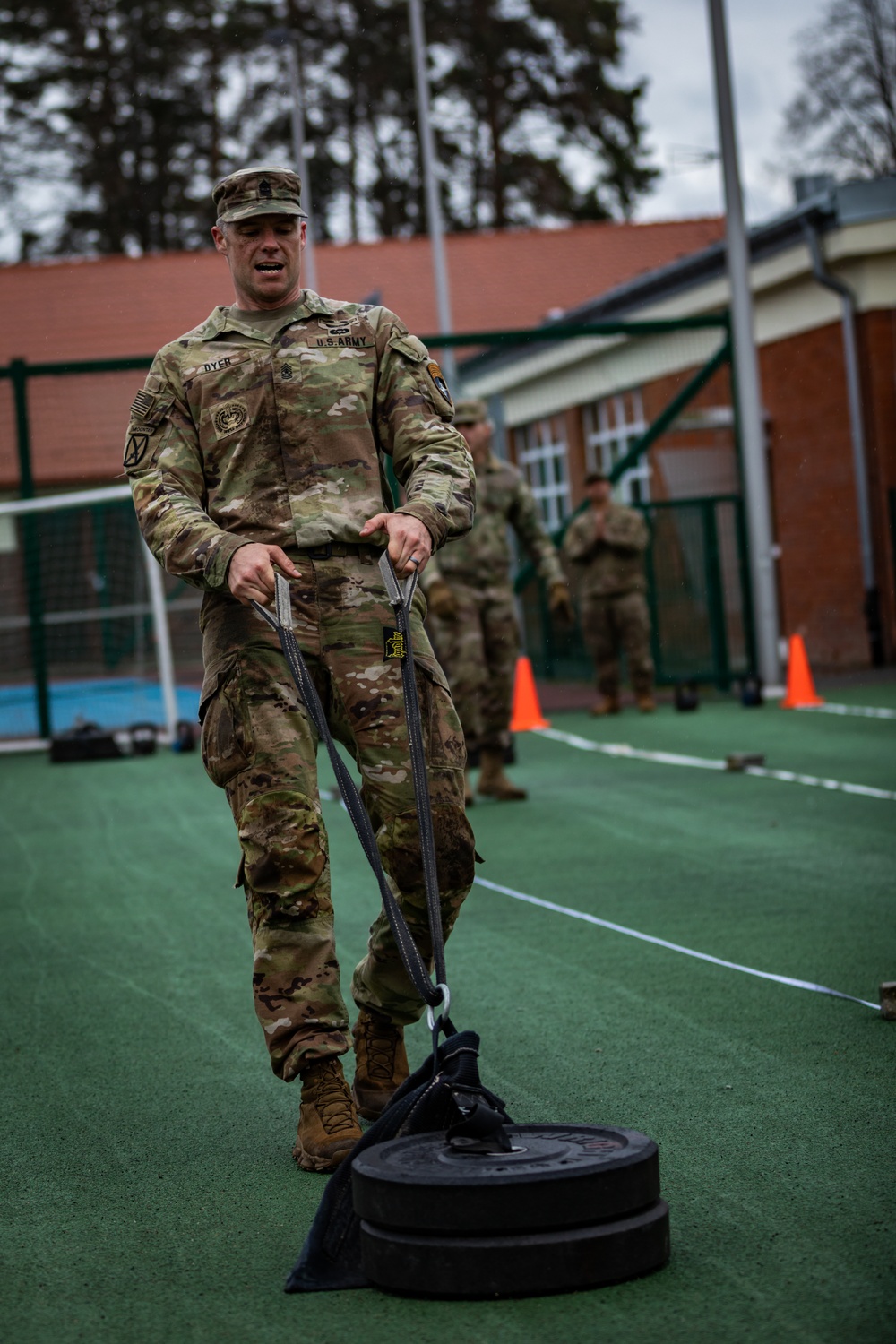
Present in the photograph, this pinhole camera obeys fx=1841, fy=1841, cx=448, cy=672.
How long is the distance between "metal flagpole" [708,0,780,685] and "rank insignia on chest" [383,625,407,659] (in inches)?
530

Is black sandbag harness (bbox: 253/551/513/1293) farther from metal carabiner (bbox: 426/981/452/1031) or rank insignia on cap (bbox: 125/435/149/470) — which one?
rank insignia on cap (bbox: 125/435/149/470)

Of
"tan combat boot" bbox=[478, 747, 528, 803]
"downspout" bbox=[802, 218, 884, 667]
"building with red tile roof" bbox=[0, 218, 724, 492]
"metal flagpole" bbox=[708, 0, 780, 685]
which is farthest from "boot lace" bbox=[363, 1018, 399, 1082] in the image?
"building with red tile roof" bbox=[0, 218, 724, 492]

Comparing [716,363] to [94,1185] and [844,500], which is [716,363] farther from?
[94,1185]

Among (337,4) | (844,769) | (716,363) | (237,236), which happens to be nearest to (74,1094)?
(237,236)

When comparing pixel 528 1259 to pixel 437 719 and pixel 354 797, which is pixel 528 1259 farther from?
pixel 437 719

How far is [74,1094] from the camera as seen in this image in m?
4.74

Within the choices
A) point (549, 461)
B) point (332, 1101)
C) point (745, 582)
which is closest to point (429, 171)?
point (549, 461)

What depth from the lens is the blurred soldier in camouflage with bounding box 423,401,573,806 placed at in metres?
10.5

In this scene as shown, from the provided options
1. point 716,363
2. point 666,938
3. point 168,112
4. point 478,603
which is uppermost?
point 168,112

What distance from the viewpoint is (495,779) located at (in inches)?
428

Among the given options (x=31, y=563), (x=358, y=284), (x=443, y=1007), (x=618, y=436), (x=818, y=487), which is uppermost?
(x=358, y=284)

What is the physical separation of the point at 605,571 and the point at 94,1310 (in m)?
14.1

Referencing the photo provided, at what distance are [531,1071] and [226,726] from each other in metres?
1.25

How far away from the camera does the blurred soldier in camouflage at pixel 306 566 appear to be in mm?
4027
